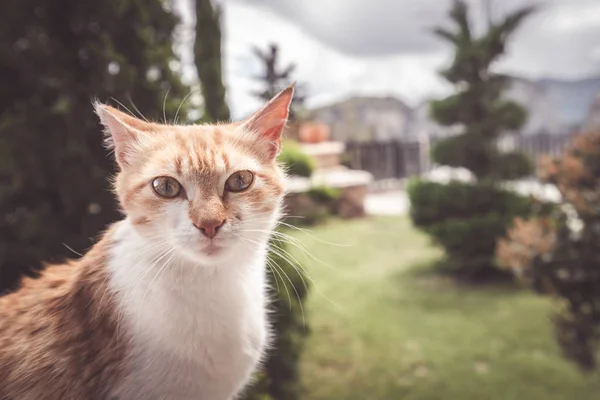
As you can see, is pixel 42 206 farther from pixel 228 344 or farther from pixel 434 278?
pixel 434 278

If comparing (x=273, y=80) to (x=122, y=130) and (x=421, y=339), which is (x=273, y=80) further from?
(x=421, y=339)

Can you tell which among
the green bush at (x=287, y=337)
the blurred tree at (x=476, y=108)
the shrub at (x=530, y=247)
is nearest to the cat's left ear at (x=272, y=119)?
the green bush at (x=287, y=337)

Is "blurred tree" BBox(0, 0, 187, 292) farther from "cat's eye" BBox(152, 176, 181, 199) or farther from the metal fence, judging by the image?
the metal fence

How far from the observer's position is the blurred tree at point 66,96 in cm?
105

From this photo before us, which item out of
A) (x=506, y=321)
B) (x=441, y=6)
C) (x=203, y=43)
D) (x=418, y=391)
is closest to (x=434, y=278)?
(x=506, y=321)

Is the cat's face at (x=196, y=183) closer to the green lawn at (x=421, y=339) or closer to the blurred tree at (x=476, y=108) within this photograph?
the green lawn at (x=421, y=339)

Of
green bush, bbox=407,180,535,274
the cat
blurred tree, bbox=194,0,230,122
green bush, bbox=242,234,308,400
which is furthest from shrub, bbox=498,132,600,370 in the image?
the cat

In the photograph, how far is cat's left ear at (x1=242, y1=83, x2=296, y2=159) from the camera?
75 centimetres

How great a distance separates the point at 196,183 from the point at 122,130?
0.14 metres

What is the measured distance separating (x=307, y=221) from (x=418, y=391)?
7.66ft

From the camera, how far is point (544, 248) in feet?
6.07

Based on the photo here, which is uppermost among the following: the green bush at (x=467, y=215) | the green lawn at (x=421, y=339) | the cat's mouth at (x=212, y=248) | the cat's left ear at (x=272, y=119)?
the cat's left ear at (x=272, y=119)

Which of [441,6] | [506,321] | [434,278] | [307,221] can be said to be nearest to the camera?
[506,321]

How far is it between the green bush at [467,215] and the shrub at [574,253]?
1235 millimetres
